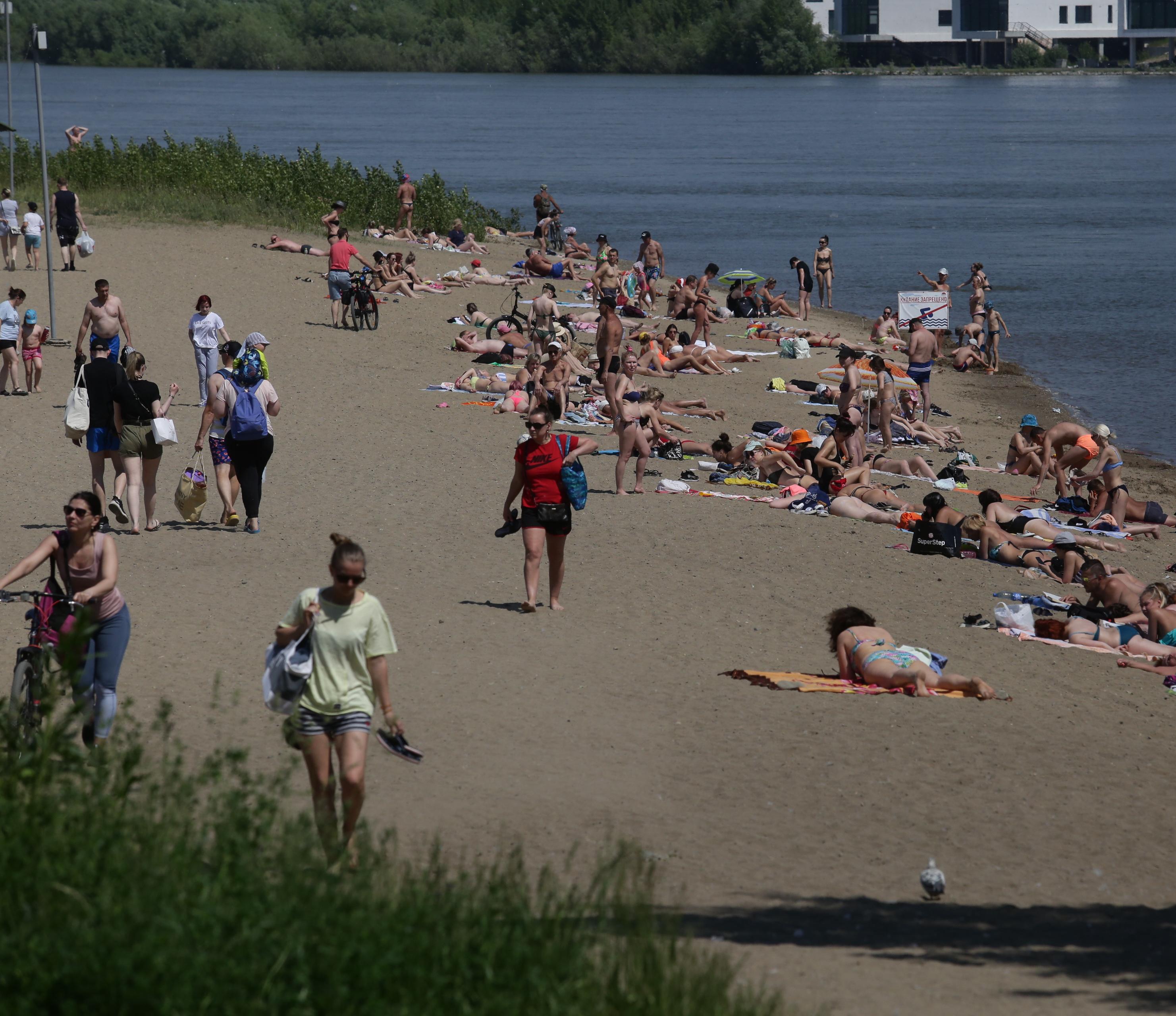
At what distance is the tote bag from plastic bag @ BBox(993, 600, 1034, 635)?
24.6ft

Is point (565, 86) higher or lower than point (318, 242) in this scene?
higher

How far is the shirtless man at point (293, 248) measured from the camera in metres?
31.3

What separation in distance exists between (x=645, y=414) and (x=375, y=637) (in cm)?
1164

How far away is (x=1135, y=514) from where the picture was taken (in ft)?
55.2

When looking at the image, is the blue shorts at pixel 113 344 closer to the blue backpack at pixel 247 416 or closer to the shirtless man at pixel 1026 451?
the blue backpack at pixel 247 416

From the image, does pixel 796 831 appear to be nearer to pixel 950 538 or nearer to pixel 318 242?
pixel 950 538

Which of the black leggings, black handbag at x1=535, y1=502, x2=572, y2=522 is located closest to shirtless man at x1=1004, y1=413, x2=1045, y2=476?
black handbag at x1=535, y1=502, x2=572, y2=522

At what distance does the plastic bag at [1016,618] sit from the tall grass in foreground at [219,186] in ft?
81.2

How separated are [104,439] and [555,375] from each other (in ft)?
23.2

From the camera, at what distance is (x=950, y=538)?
48.1 feet

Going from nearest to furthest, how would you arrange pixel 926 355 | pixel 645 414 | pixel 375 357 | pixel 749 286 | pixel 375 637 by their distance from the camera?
pixel 375 637, pixel 645 414, pixel 926 355, pixel 375 357, pixel 749 286

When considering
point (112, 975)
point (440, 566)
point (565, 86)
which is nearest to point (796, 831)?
point (112, 975)

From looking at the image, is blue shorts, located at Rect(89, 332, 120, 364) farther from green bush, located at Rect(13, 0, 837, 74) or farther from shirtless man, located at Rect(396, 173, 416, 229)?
green bush, located at Rect(13, 0, 837, 74)

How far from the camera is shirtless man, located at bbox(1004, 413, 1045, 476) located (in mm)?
18609
